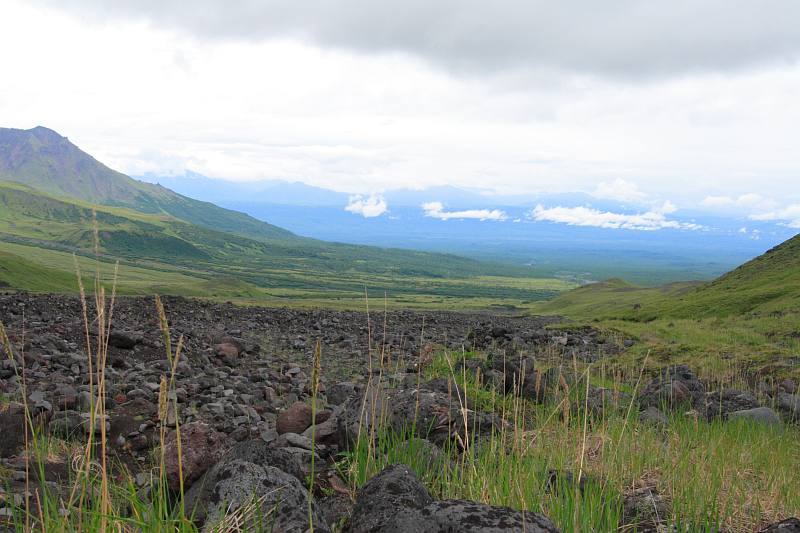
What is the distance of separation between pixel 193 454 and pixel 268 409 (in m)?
6.12

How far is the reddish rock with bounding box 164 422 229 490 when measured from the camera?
5602mm

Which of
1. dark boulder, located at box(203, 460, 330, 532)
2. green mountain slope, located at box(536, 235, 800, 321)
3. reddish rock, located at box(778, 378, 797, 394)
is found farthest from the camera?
green mountain slope, located at box(536, 235, 800, 321)

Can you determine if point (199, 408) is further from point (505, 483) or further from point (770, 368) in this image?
point (770, 368)

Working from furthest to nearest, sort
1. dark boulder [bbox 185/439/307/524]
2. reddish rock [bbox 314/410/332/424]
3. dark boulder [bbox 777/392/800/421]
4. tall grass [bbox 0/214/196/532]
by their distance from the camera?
dark boulder [bbox 777/392/800/421]
reddish rock [bbox 314/410/332/424]
dark boulder [bbox 185/439/307/524]
tall grass [bbox 0/214/196/532]

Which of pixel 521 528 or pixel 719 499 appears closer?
pixel 521 528

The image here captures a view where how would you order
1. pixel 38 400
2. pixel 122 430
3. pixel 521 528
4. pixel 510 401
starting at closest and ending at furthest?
1. pixel 521 528
2. pixel 122 430
3. pixel 38 400
4. pixel 510 401

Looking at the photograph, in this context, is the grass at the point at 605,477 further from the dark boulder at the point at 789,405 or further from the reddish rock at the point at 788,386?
the reddish rock at the point at 788,386

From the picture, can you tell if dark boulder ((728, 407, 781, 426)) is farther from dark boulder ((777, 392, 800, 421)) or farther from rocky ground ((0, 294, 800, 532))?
dark boulder ((777, 392, 800, 421))

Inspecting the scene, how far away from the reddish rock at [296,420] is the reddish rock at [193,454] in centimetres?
239

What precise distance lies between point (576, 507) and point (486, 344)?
869 inches

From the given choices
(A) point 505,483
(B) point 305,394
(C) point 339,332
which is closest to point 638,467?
(A) point 505,483

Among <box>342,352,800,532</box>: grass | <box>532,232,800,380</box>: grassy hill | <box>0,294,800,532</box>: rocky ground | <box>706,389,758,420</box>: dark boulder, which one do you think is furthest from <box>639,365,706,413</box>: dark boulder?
<box>342,352,800,532</box>: grass

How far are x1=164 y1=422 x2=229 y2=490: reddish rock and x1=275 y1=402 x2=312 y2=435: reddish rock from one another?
239 cm

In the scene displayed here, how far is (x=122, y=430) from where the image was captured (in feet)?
27.4
